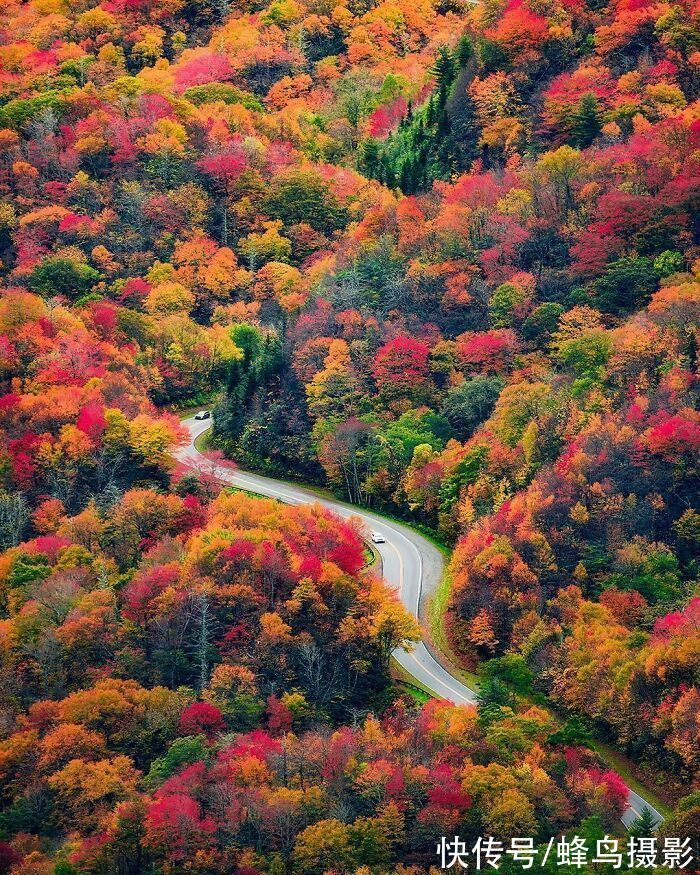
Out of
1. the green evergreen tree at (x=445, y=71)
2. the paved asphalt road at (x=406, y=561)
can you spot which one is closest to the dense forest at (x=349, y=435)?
the green evergreen tree at (x=445, y=71)

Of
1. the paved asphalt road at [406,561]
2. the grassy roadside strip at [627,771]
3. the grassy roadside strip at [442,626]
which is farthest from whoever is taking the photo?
the grassy roadside strip at [442,626]

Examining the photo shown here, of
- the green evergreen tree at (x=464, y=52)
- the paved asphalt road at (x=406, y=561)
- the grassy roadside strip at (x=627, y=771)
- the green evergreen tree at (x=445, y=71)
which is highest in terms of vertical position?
the green evergreen tree at (x=464, y=52)

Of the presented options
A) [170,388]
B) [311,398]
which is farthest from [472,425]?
[170,388]

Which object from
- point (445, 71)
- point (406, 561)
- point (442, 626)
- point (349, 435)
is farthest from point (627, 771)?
point (445, 71)

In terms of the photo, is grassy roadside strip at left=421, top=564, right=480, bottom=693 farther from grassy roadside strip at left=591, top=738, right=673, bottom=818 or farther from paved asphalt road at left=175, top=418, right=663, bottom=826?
grassy roadside strip at left=591, top=738, right=673, bottom=818

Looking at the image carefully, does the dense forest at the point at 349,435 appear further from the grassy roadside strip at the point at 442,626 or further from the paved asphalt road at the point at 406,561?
the paved asphalt road at the point at 406,561

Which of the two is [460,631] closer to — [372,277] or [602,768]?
[602,768]
